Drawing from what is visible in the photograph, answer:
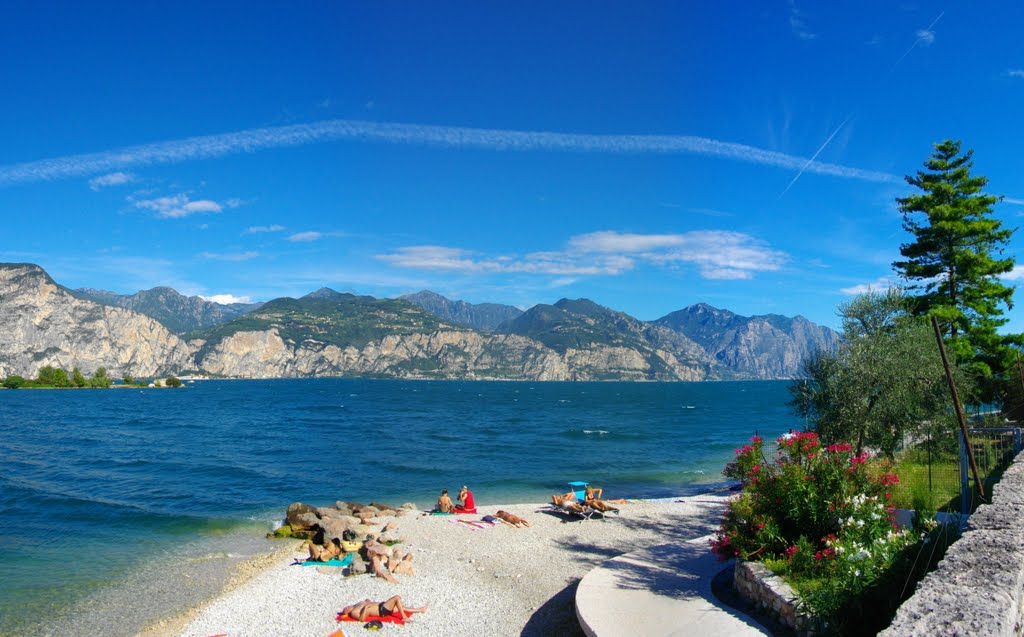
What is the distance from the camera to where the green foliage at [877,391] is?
20828mm

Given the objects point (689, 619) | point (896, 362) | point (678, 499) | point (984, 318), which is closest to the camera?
point (689, 619)

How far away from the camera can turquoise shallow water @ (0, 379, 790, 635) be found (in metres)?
17.4

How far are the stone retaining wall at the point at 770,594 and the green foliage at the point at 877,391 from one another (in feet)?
40.7

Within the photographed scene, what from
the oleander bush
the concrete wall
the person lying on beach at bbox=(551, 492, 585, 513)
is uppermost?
the concrete wall

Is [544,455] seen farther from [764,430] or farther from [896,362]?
[764,430]

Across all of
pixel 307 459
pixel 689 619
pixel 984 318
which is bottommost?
pixel 307 459

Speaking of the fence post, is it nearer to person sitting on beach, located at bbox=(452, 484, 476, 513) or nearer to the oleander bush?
the oleander bush

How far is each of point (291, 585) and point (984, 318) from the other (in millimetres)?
32637

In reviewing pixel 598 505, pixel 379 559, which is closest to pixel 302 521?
pixel 379 559

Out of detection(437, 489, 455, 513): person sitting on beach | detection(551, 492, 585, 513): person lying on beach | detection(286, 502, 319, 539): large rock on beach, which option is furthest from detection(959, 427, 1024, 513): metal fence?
detection(286, 502, 319, 539): large rock on beach

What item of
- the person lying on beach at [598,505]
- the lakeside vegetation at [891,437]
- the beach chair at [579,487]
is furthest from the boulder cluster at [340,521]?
the lakeside vegetation at [891,437]

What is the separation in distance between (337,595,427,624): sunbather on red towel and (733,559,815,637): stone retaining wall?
6.87m

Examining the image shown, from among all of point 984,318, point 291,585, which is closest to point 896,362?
point 984,318

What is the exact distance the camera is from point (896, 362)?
68.6ft
